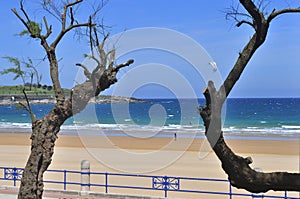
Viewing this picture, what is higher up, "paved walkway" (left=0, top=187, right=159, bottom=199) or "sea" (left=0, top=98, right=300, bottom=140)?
"sea" (left=0, top=98, right=300, bottom=140)

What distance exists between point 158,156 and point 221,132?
2726 cm

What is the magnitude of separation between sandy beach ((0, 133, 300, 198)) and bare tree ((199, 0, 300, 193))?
11231mm

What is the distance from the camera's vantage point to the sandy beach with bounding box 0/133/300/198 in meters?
25.1

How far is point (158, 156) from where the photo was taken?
31.8m

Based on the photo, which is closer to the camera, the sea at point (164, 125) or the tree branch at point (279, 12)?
the tree branch at point (279, 12)

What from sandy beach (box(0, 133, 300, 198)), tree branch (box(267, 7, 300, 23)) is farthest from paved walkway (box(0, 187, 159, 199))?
tree branch (box(267, 7, 300, 23))

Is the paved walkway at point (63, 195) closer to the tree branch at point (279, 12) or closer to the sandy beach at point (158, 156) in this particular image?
the sandy beach at point (158, 156)

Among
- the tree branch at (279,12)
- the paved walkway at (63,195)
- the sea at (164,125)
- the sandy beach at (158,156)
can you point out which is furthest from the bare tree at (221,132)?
the sea at (164,125)

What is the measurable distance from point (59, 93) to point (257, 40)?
14.8ft

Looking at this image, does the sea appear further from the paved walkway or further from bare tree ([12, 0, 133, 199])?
bare tree ([12, 0, 133, 199])

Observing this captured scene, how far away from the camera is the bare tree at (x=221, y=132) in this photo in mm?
4719

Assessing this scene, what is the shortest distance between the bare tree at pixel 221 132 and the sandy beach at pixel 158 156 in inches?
442

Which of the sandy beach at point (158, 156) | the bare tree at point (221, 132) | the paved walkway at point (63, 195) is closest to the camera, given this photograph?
the bare tree at point (221, 132)

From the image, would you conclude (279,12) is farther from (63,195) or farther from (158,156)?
(158,156)
